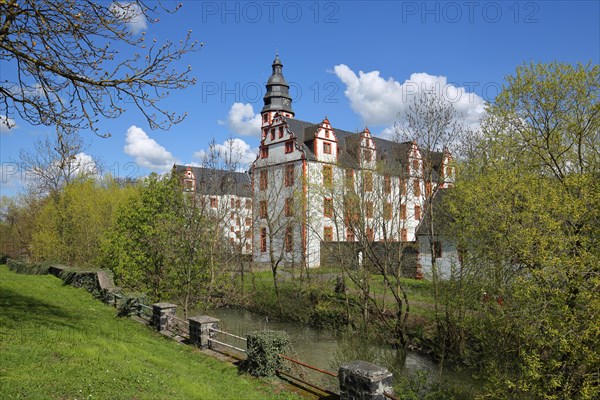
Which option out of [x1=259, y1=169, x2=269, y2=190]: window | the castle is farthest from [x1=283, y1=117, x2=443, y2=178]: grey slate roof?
[x1=259, y1=169, x2=269, y2=190]: window

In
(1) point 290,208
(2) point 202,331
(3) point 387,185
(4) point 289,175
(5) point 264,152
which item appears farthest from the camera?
(5) point 264,152

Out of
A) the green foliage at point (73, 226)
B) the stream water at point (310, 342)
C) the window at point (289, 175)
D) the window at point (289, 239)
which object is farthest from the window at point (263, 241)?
the green foliage at point (73, 226)

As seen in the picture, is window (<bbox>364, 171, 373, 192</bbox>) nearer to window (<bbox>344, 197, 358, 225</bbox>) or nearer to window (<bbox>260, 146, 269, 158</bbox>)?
window (<bbox>344, 197, 358, 225</bbox>)

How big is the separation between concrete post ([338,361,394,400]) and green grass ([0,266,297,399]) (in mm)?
1584

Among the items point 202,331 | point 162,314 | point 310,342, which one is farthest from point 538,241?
point 310,342

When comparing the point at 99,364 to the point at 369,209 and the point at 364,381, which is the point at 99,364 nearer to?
the point at 364,381

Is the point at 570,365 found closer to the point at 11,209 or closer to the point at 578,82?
the point at 578,82

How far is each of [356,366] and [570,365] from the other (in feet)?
12.2

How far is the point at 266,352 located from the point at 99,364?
356cm

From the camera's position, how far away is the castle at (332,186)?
20.3 m

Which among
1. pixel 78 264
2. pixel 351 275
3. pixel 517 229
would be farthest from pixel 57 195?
pixel 517 229

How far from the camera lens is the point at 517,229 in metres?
9.91

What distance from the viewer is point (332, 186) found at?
72.0 ft

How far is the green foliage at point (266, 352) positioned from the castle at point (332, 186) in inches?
388
